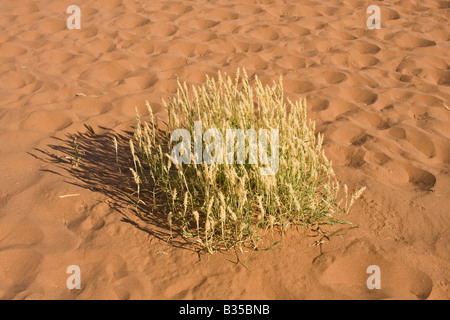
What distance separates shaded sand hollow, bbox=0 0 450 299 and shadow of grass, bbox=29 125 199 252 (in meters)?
0.02

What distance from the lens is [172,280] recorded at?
1.92 metres

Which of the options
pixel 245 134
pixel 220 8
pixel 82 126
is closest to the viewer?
pixel 245 134

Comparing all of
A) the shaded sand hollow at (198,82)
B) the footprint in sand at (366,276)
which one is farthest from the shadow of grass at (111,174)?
the footprint in sand at (366,276)

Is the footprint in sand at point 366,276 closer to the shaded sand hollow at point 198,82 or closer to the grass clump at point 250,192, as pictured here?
the shaded sand hollow at point 198,82

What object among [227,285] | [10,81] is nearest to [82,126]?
[10,81]

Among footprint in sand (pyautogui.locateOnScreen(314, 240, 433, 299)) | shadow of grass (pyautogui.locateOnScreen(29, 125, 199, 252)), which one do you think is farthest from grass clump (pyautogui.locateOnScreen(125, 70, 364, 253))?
footprint in sand (pyautogui.locateOnScreen(314, 240, 433, 299))

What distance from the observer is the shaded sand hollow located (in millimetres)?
1952

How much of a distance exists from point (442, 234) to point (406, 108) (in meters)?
1.44

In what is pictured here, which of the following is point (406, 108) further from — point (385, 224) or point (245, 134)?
point (245, 134)

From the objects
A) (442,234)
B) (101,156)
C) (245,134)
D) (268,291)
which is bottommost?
(442,234)

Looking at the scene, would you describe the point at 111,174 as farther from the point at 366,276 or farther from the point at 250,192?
the point at 366,276

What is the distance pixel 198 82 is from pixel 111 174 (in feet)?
5.17

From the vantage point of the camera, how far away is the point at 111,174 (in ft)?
8.50

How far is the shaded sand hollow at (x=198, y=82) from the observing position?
1.95m
